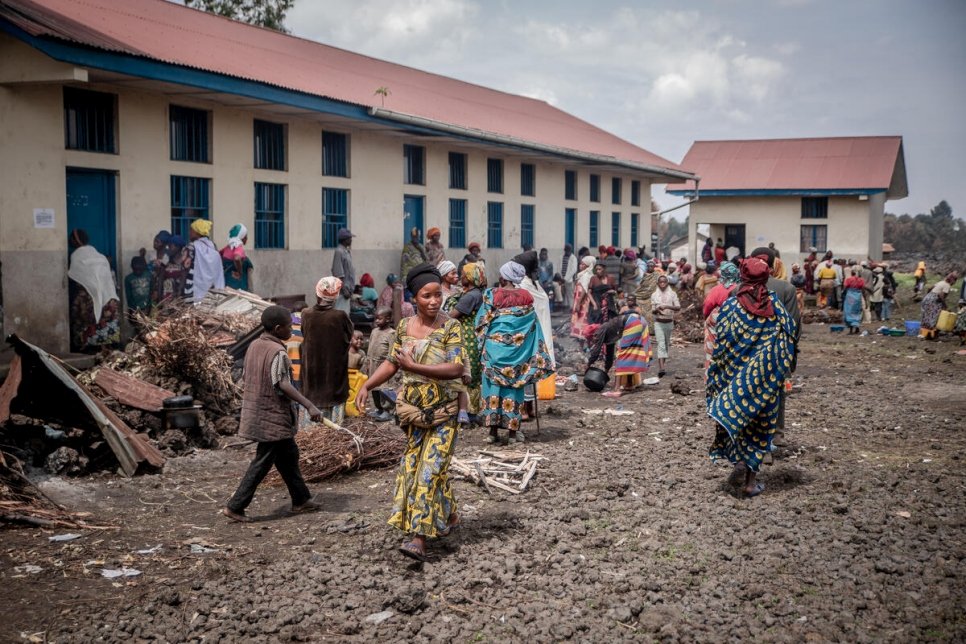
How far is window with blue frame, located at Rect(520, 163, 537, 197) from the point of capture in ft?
81.1

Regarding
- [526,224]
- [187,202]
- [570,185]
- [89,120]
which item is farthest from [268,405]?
[570,185]

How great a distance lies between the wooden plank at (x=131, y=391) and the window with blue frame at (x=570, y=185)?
756 inches

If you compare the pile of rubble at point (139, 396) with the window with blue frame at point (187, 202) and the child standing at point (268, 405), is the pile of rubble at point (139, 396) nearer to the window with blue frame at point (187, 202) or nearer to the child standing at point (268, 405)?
the child standing at point (268, 405)

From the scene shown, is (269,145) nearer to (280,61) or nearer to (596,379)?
(280,61)

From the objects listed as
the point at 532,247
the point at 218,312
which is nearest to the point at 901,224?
the point at 532,247

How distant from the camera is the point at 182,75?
1246 centimetres

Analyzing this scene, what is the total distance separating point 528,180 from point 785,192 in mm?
16388

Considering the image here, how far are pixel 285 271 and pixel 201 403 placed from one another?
271 inches

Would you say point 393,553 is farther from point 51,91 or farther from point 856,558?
point 51,91

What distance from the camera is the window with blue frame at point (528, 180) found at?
81.1 ft

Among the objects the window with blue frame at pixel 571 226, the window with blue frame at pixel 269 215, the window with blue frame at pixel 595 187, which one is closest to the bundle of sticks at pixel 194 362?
the window with blue frame at pixel 269 215

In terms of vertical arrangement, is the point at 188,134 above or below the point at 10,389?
above

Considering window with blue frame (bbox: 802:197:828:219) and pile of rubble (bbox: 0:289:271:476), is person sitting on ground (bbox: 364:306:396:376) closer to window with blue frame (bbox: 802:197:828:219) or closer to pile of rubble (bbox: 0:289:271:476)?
pile of rubble (bbox: 0:289:271:476)

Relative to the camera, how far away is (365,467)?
811 centimetres
